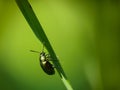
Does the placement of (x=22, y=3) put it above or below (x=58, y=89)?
above

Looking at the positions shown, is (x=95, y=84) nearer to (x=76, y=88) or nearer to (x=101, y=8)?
(x=76, y=88)

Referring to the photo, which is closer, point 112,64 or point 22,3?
point 22,3

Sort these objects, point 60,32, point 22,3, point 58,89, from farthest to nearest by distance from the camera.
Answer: point 60,32, point 58,89, point 22,3

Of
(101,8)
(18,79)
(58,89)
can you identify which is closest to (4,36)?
(18,79)

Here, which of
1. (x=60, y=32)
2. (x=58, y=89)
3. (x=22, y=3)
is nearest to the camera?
(x=22, y=3)

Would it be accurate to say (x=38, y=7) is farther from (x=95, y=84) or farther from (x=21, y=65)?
(x=95, y=84)

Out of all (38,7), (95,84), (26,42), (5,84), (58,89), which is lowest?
(95,84)
